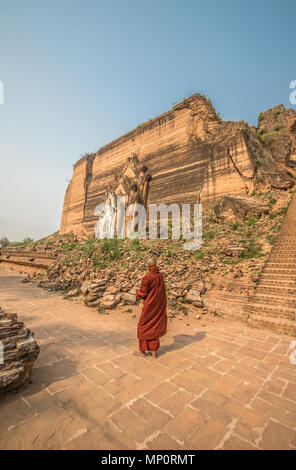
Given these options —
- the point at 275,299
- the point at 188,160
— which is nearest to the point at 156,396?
the point at 275,299

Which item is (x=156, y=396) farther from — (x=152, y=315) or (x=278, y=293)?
(x=278, y=293)

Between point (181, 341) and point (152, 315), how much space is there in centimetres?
109

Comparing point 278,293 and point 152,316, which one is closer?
point 152,316

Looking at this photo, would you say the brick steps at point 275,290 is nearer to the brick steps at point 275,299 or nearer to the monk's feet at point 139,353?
the brick steps at point 275,299

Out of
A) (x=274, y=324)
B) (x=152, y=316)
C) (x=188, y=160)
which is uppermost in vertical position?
(x=188, y=160)

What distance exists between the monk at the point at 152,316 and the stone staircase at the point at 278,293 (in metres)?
2.63

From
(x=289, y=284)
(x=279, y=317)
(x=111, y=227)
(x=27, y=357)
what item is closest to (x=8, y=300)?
(x=27, y=357)

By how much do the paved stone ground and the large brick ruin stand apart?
368 inches

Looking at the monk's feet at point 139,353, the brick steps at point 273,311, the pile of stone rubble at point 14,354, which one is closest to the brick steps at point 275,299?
the brick steps at point 273,311

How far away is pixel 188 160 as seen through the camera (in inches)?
544

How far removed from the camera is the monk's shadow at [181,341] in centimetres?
355

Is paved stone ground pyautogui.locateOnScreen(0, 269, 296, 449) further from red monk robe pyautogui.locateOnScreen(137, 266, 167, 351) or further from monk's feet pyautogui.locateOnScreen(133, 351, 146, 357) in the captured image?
red monk robe pyautogui.locateOnScreen(137, 266, 167, 351)

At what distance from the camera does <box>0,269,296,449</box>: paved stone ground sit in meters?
1.71

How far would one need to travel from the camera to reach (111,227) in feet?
57.9
